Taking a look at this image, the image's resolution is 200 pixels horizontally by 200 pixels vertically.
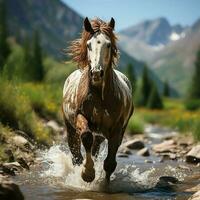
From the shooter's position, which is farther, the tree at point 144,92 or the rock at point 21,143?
the tree at point 144,92

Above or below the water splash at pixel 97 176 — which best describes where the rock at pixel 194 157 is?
above

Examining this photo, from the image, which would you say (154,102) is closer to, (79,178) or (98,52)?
(79,178)

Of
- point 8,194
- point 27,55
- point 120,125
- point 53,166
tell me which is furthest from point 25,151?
point 27,55

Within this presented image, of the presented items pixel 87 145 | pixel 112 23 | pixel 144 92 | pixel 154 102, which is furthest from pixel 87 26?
A: pixel 144 92

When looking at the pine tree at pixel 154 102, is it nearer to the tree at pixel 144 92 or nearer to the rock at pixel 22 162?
the tree at pixel 144 92

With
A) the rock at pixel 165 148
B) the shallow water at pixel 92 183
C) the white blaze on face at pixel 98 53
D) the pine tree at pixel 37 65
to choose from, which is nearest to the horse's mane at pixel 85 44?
the white blaze on face at pixel 98 53

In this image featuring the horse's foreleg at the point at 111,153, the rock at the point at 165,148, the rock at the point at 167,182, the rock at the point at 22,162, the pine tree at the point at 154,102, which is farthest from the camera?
the pine tree at the point at 154,102

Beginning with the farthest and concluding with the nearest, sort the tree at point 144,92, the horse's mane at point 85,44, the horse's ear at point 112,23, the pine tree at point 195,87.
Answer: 1. the tree at point 144,92
2. the pine tree at point 195,87
3. the horse's ear at point 112,23
4. the horse's mane at point 85,44

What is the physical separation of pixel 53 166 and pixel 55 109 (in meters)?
11.8

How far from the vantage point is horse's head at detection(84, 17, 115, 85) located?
7.12 metres

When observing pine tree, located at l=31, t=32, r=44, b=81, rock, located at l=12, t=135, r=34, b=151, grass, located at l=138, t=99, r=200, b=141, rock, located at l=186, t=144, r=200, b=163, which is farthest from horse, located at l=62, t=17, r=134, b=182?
pine tree, located at l=31, t=32, r=44, b=81

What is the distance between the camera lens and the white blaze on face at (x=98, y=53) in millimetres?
7105

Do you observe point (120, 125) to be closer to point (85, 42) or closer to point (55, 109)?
point (85, 42)

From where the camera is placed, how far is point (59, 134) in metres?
18.3
